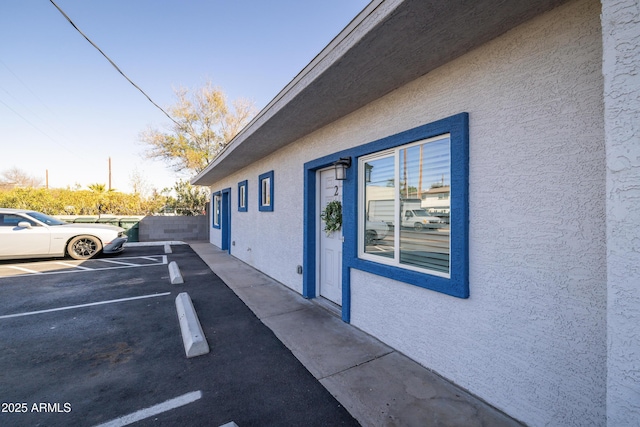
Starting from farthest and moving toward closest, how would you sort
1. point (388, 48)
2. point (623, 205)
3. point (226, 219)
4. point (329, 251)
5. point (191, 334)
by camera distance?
point (226, 219)
point (329, 251)
point (191, 334)
point (388, 48)
point (623, 205)

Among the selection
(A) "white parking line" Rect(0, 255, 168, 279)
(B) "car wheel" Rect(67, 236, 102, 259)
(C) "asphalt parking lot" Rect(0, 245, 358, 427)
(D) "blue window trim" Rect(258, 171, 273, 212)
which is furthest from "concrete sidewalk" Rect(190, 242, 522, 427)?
(B) "car wheel" Rect(67, 236, 102, 259)

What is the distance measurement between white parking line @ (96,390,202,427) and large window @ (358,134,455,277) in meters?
2.41

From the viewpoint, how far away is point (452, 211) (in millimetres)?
2482

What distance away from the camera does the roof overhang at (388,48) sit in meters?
1.88

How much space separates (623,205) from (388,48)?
77.5 inches

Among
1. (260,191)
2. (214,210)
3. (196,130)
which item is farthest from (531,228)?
(196,130)

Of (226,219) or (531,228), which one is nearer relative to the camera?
(531,228)

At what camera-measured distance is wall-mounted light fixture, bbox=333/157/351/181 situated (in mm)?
3842

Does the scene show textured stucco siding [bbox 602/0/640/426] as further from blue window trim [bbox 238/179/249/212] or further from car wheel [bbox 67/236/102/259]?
car wheel [bbox 67/236/102/259]

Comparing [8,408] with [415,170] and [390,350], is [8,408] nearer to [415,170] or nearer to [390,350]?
[390,350]

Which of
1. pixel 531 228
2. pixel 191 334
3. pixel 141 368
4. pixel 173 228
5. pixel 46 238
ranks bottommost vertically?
pixel 141 368

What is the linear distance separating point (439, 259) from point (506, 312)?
0.71m

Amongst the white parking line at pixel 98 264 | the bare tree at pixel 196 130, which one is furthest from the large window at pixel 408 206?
the bare tree at pixel 196 130

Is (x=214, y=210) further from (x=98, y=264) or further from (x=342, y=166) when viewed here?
(x=342, y=166)
